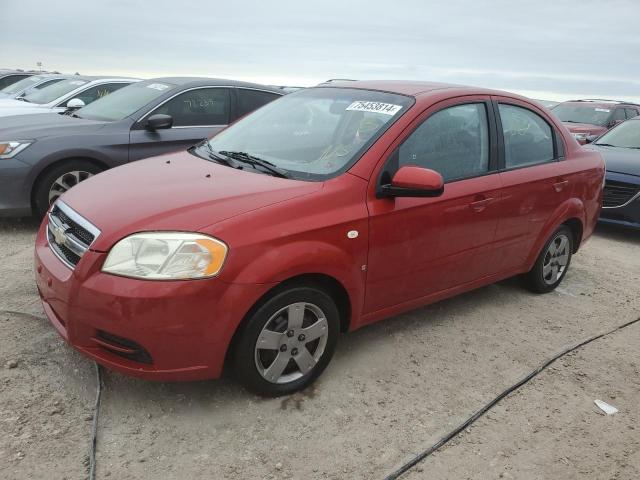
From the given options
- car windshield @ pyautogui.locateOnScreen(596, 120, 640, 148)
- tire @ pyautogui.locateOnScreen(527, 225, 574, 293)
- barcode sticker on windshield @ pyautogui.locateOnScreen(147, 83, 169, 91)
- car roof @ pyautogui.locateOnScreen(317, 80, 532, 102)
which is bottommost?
tire @ pyautogui.locateOnScreen(527, 225, 574, 293)

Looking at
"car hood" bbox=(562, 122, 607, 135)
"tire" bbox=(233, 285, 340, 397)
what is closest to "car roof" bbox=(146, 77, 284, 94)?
"tire" bbox=(233, 285, 340, 397)

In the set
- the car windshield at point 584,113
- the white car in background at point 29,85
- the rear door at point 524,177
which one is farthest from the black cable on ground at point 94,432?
the car windshield at point 584,113

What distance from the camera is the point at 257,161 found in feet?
11.1

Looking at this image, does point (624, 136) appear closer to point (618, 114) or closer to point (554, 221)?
point (554, 221)

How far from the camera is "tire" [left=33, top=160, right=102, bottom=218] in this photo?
5.36m

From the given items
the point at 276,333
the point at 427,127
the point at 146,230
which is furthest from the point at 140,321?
the point at 427,127

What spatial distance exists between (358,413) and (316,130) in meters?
1.73

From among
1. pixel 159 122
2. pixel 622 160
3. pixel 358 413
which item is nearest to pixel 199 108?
pixel 159 122

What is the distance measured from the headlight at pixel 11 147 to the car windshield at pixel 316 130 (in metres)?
2.33

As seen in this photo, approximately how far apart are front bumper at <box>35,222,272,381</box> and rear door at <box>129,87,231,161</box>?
3.43m

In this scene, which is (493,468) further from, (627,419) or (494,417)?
(627,419)

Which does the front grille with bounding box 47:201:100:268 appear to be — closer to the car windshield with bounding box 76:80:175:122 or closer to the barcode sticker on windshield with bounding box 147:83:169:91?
the car windshield with bounding box 76:80:175:122

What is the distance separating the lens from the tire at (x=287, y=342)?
2734 mm

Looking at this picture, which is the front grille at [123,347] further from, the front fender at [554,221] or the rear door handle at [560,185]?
the rear door handle at [560,185]
